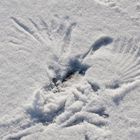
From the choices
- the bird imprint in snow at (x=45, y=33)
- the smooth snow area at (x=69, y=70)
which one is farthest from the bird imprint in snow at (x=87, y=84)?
the bird imprint in snow at (x=45, y=33)

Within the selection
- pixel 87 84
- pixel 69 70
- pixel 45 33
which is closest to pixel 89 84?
pixel 87 84

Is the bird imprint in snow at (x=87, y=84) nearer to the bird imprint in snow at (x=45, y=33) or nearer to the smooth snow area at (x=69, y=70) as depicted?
the smooth snow area at (x=69, y=70)

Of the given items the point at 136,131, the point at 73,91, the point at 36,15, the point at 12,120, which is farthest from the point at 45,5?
the point at 136,131

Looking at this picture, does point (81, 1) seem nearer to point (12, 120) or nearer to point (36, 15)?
point (36, 15)

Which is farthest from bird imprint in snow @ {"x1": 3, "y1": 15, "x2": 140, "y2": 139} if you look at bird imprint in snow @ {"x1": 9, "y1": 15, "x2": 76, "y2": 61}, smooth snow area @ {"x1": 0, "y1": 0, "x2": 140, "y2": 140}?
bird imprint in snow @ {"x1": 9, "y1": 15, "x2": 76, "y2": 61}

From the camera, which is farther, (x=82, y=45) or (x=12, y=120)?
(x=82, y=45)

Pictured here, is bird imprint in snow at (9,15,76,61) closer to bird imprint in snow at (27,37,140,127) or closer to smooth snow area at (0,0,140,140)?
smooth snow area at (0,0,140,140)

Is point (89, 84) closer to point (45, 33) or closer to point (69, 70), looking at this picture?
point (69, 70)

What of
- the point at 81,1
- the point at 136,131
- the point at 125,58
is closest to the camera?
the point at 136,131
